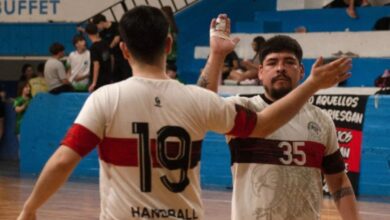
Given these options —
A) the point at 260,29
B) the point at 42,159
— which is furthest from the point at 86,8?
the point at 42,159

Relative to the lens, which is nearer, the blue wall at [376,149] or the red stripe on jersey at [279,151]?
the red stripe on jersey at [279,151]

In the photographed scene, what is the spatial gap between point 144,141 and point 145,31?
1.43ft

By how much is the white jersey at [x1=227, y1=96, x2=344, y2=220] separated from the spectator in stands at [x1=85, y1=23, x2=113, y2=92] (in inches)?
434

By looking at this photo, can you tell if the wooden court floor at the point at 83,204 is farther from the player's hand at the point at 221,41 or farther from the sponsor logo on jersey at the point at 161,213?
the sponsor logo on jersey at the point at 161,213

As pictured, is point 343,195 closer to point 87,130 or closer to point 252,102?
point 252,102

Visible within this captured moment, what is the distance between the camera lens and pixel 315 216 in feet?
17.4

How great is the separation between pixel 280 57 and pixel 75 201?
8079 mm

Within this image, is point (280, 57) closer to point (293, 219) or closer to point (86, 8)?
point (293, 219)

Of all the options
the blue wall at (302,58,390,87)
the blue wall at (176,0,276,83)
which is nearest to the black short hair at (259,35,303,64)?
the blue wall at (302,58,390,87)

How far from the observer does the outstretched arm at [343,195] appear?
17.9 ft

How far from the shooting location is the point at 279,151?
5.33 meters

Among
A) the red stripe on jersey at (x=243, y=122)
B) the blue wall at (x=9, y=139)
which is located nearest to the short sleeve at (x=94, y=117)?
the red stripe on jersey at (x=243, y=122)

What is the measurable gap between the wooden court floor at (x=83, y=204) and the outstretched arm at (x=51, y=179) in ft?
24.2

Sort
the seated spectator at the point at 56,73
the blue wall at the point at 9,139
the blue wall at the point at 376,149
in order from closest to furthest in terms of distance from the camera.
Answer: the blue wall at the point at 376,149 < the seated spectator at the point at 56,73 < the blue wall at the point at 9,139
